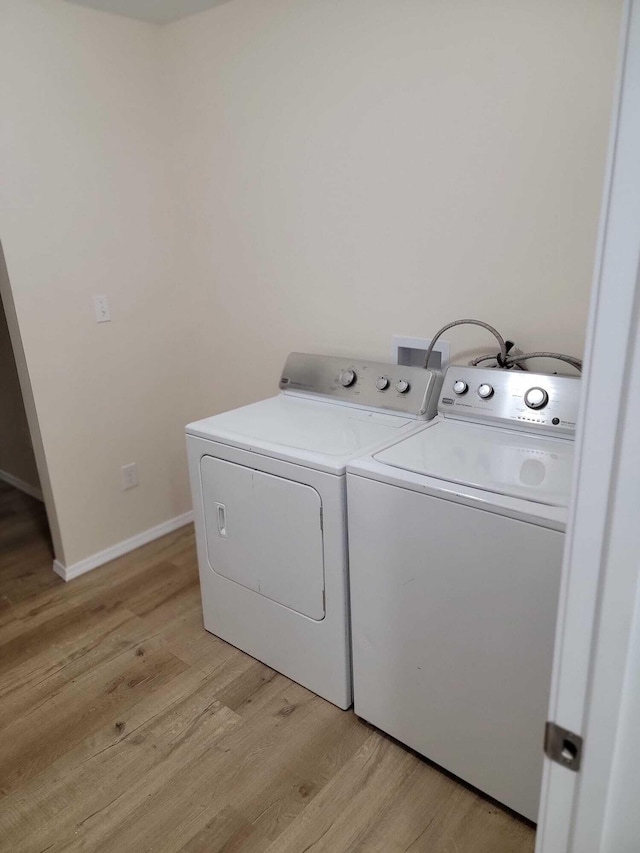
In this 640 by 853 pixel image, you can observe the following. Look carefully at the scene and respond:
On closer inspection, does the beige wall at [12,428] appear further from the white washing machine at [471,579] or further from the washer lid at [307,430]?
the white washing machine at [471,579]

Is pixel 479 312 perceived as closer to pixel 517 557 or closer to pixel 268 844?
pixel 517 557

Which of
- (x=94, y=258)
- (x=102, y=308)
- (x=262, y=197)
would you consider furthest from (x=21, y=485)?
(x=262, y=197)

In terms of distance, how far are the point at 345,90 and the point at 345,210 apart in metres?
0.38

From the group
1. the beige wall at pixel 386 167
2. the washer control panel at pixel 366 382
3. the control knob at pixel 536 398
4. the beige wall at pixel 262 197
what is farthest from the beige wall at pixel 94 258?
the control knob at pixel 536 398

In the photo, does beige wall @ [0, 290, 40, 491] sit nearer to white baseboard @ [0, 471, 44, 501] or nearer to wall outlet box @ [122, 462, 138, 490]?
white baseboard @ [0, 471, 44, 501]

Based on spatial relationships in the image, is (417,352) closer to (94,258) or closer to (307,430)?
(307,430)

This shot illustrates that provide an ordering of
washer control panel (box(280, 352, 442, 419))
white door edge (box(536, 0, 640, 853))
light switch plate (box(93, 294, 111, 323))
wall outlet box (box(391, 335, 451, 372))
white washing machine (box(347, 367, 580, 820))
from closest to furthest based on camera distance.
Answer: white door edge (box(536, 0, 640, 853)) → white washing machine (box(347, 367, 580, 820)) → washer control panel (box(280, 352, 442, 419)) → wall outlet box (box(391, 335, 451, 372)) → light switch plate (box(93, 294, 111, 323))

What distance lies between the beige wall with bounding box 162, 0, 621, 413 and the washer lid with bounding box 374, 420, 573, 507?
0.33m

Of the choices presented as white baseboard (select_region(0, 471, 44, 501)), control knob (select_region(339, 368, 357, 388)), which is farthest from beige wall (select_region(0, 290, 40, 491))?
control knob (select_region(339, 368, 357, 388))

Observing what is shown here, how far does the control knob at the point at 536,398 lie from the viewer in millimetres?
1686

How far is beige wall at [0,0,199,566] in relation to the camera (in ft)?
7.29

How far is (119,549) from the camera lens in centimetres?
279

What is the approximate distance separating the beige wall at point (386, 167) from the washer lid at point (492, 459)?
0.33 meters

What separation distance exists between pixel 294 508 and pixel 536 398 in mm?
746
